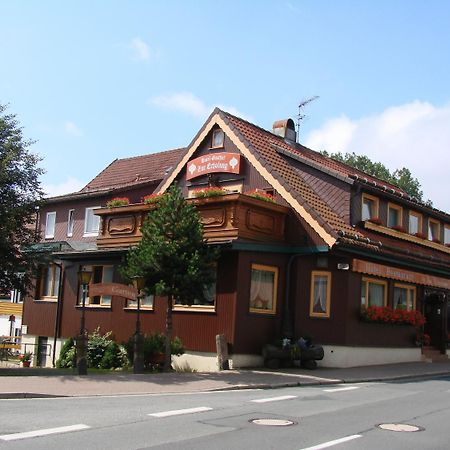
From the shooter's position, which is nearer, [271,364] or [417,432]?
[417,432]

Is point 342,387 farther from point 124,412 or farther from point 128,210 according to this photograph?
point 128,210

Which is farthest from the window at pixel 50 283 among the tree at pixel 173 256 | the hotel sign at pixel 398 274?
the hotel sign at pixel 398 274

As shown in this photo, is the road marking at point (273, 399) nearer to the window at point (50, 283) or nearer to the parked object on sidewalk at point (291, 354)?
the parked object on sidewalk at point (291, 354)

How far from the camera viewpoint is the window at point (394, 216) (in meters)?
25.1

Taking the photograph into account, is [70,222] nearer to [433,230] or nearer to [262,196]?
[262,196]

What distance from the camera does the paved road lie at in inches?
336

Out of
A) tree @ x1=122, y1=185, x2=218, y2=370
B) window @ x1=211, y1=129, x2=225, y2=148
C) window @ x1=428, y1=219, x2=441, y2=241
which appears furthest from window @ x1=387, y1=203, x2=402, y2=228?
tree @ x1=122, y1=185, x2=218, y2=370

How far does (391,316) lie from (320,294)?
10.3 ft

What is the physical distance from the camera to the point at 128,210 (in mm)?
23422

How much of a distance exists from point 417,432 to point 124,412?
4.61 metres

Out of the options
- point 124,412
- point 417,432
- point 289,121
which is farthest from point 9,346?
point 417,432

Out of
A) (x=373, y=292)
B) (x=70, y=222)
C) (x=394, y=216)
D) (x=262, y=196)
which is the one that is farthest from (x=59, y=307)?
(x=394, y=216)

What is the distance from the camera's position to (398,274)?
2420 centimetres

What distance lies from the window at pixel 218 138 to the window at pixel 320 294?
6278 mm
